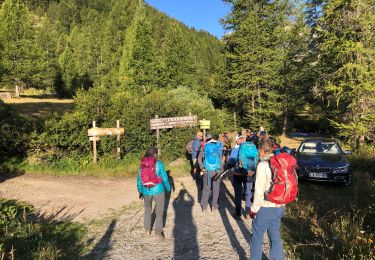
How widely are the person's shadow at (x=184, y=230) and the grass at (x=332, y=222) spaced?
5.73ft

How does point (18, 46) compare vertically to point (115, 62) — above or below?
below

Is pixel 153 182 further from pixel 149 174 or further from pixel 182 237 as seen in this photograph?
pixel 182 237

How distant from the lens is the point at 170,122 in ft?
50.1

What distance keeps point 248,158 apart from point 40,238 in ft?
15.1

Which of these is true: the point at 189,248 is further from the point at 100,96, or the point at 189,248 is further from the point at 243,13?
the point at 243,13

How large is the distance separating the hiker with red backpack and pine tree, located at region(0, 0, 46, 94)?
37.9m

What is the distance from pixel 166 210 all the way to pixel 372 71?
48.1ft

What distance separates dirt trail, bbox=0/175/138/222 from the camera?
8141 millimetres

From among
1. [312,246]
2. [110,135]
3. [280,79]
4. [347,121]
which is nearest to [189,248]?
[312,246]

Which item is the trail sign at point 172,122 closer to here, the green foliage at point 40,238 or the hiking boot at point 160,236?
the green foliage at point 40,238

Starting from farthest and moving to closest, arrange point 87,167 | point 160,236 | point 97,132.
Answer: point 97,132 < point 87,167 < point 160,236

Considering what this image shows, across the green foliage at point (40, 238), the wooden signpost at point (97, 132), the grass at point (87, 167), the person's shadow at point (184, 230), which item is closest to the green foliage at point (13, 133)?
the grass at point (87, 167)

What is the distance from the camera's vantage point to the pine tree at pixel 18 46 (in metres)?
35.2

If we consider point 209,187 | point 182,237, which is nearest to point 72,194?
point 209,187
